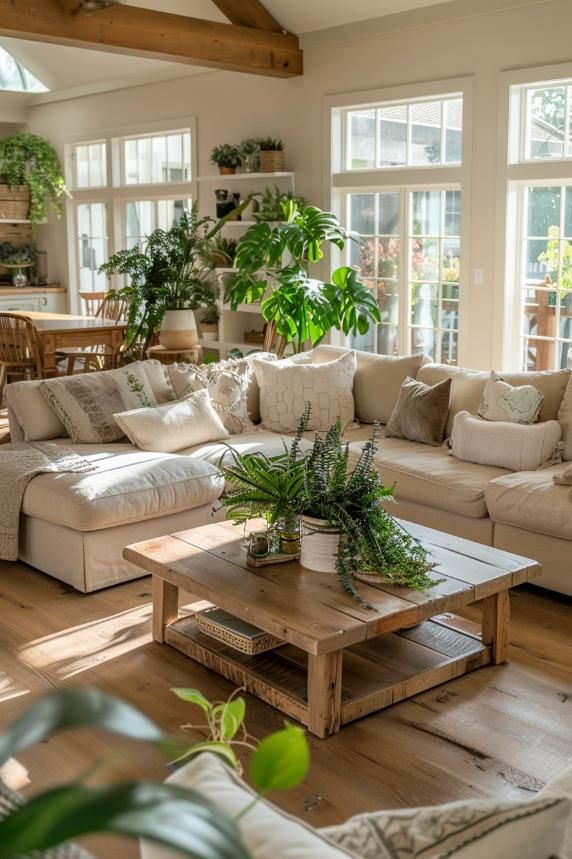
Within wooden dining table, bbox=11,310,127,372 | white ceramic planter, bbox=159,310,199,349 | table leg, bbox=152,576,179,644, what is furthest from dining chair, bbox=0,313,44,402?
table leg, bbox=152,576,179,644

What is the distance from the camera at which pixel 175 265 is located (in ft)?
22.3

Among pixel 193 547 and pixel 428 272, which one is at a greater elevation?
pixel 428 272

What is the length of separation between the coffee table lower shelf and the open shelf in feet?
14.7

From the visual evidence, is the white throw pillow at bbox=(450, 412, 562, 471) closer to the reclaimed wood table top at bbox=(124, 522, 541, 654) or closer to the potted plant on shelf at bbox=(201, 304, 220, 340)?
the reclaimed wood table top at bbox=(124, 522, 541, 654)

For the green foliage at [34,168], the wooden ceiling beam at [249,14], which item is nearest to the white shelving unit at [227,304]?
the wooden ceiling beam at [249,14]

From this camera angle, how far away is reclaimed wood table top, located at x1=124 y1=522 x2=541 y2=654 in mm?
2920

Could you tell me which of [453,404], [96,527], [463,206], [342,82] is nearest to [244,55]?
[342,82]

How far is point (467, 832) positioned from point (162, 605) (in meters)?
2.53

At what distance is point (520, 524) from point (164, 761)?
191 cm

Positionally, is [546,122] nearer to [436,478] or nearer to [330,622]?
[436,478]

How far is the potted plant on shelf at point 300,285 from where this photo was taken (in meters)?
6.38

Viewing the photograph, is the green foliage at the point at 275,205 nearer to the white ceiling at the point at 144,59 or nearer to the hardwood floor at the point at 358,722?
the white ceiling at the point at 144,59

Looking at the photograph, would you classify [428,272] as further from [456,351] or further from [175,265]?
[175,265]

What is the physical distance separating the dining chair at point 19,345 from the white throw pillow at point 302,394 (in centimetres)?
222
